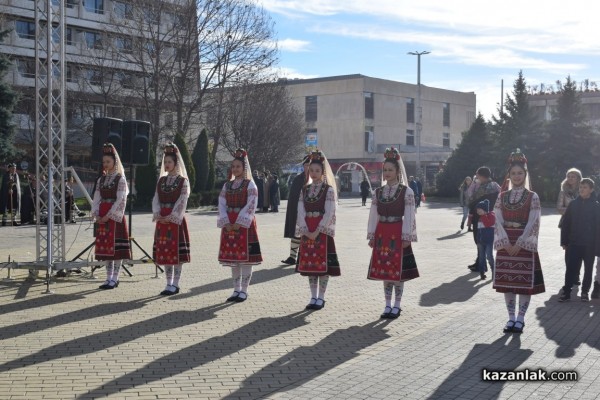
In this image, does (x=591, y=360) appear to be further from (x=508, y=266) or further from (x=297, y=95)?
(x=297, y=95)

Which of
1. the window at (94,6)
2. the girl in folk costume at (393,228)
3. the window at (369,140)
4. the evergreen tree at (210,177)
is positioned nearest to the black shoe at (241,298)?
the girl in folk costume at (393,228)

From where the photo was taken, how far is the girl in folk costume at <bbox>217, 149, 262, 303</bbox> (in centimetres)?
1072

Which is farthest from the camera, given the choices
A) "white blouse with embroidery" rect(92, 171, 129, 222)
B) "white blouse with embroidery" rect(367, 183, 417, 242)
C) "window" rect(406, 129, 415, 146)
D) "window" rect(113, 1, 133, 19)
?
"window" rect(406, 129, 415, 146)

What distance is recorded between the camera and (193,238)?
21781 mm

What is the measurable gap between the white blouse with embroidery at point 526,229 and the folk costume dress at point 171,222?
14.9 feet

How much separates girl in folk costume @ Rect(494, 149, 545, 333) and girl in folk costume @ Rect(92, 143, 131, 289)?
5.76 metres

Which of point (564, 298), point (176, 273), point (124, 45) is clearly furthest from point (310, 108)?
point (564, 298)

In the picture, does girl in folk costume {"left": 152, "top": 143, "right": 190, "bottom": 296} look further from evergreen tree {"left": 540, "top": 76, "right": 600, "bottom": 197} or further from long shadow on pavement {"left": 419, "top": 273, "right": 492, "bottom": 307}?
evergreen tree {"left": 540, "top": 76, "right": 600, "bottom": 197}

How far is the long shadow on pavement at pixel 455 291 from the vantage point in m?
11.3

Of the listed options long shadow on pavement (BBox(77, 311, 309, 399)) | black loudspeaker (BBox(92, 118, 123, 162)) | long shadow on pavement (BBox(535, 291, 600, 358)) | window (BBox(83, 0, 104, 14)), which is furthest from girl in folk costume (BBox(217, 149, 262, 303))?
window (BBox(83, 0, 104, 14))

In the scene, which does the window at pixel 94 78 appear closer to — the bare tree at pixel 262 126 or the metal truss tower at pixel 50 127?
the bare tree at pixel 262 126

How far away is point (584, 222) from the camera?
11.4m

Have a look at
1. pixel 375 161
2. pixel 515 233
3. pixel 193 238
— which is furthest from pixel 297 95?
pixel 515 233

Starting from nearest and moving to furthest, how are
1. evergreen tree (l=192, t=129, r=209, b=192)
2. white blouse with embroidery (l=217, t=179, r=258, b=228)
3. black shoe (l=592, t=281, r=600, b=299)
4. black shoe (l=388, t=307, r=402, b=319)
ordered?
1. black shoe (l=388, t=307, r=402, b=319)
2. white blouse with embroidery (l=217, t=179, r=258, b=228)
3. black shoe (l=592, t=281, r=600, b=299)
4. evergreen tree (l=192, t=129, r=209, b=192)
